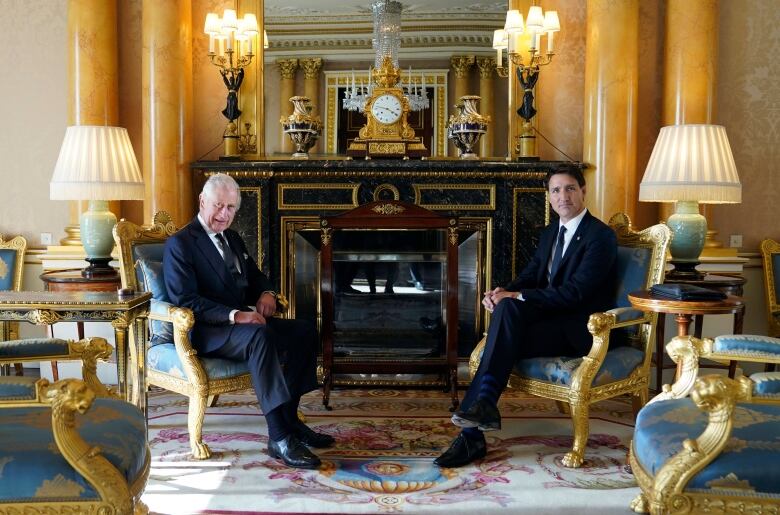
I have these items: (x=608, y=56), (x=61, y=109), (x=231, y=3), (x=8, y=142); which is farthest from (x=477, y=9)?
(x=8, y=142)

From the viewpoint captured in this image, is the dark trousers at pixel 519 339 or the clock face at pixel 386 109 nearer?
the dark trousers at pixel 519 339

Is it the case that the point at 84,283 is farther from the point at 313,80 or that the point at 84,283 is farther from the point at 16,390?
the point at 16,390

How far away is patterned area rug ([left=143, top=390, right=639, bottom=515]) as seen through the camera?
3.02m

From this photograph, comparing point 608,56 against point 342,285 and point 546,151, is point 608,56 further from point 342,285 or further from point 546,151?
point 342,285

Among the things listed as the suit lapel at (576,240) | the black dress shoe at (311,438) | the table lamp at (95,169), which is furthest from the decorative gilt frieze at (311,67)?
the black dress shoe at (311,438)

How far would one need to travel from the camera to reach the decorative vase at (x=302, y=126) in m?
5.36

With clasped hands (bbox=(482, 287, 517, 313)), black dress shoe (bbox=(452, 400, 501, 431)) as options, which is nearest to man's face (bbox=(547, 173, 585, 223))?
clasped hands (bbox=(482, 287, 517, 313))

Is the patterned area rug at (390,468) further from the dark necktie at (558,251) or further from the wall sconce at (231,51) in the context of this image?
the wall sconce at (231,51)

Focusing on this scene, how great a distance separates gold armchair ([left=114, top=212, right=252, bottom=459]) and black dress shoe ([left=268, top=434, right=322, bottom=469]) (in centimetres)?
34

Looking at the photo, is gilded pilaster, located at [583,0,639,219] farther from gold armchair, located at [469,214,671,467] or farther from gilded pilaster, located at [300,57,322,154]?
gilded pilaster, located at [300,57,322,154]

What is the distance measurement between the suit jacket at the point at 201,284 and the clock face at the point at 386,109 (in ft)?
6.42

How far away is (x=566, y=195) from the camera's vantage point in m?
3.89

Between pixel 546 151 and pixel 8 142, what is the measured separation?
3840 mm

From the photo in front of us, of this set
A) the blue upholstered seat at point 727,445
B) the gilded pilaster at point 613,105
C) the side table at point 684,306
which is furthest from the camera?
the gilded pilaster at point 613,105
